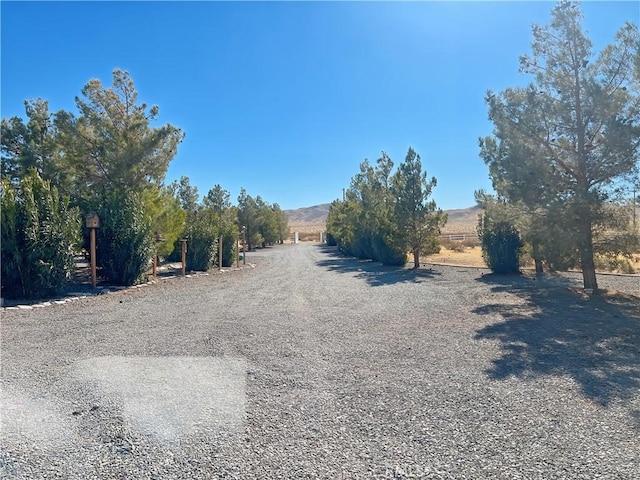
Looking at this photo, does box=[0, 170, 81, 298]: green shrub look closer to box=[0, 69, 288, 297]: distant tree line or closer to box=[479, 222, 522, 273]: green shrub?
box=[0, 69, 288, 297]: distant tree line

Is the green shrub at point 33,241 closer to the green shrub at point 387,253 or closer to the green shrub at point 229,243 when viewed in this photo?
the green shrub at point 229,243

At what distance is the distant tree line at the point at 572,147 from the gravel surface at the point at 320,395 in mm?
2276

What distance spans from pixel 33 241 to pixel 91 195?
5118mm

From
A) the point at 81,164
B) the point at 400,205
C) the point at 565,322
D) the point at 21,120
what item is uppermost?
the point at 21,120

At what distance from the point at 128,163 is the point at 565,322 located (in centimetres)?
1313

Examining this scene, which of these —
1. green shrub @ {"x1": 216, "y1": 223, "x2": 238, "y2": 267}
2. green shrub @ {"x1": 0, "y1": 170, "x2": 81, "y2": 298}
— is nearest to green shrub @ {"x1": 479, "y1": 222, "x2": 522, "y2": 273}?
green shrub @ {"x1": 216, "y1": 223, "x2": 238, "y2": 267}

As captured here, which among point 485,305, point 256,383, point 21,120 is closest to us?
point 256,383

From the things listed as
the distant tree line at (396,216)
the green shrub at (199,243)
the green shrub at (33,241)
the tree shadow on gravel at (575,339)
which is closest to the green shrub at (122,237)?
Result: the green shrub at (33,241)

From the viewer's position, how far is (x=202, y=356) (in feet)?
17.4

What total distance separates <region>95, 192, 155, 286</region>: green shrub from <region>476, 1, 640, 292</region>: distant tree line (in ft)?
33.1

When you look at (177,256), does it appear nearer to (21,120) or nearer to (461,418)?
(21,120)

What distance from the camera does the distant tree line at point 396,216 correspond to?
776 inches

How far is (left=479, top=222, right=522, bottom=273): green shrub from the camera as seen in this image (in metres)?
15.6

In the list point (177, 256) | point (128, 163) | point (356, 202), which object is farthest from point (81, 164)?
point (356, 202)
